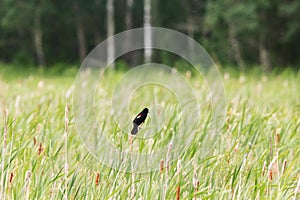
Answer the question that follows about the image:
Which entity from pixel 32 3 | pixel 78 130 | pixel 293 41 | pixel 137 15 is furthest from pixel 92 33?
pixel 78 130

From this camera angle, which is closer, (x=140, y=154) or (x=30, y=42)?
(x=140, y=154)

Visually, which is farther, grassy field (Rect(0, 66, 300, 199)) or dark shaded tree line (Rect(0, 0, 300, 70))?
dark shaded tree line (Rect(0, 0, 300, 70))

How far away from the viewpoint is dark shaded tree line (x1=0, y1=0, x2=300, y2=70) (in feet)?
68.4

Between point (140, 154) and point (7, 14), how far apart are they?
80.5 feet

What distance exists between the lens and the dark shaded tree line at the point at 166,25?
20844 mm

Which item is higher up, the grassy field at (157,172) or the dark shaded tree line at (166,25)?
the dark shaded tree line at (166,25)

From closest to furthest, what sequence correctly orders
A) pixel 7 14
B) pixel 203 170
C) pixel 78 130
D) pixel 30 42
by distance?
pixel 203 170
pixel 78 130
pixel 7 14
pixel 30 42

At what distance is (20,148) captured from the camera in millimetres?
2213

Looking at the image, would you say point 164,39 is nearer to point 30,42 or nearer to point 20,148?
point 30,42

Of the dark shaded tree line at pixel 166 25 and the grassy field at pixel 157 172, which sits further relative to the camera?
the dark shaded tree line at pixel 166 25

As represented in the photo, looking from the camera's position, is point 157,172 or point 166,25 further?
point 166,25

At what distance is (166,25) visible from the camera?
33531mm

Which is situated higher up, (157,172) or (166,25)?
(166,25)

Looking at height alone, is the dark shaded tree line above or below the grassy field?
above
